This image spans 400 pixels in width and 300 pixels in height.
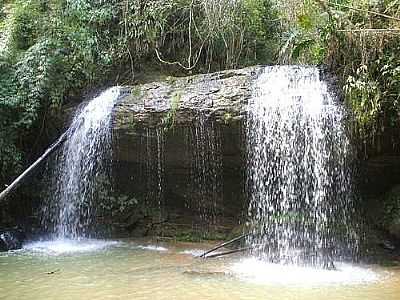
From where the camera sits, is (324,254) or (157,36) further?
(157,36)

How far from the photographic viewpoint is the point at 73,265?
21.1 ft

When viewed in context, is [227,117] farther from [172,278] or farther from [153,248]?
[172,278]

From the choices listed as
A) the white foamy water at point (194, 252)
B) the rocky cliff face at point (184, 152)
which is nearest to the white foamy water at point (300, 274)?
the white foamy water at point (194, 252)

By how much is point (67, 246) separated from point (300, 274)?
388 cm

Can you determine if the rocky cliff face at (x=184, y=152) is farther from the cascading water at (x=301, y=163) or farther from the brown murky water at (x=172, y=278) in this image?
the brown murky water at (x=172, y=278)

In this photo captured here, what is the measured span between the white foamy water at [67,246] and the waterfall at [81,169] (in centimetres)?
42

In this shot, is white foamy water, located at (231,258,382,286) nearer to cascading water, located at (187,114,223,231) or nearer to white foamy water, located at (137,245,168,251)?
white foamy water, located at (137,245,168,251)

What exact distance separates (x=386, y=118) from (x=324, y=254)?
200 centimetres

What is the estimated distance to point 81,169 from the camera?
8.69 metres

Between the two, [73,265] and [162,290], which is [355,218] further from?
[73,265]

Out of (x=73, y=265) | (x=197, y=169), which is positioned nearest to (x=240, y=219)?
(x=197, y=169)

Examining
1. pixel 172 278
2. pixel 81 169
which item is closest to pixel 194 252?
pixel 172 278

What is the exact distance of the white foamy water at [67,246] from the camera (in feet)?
24.8

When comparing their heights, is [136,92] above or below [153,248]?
above
